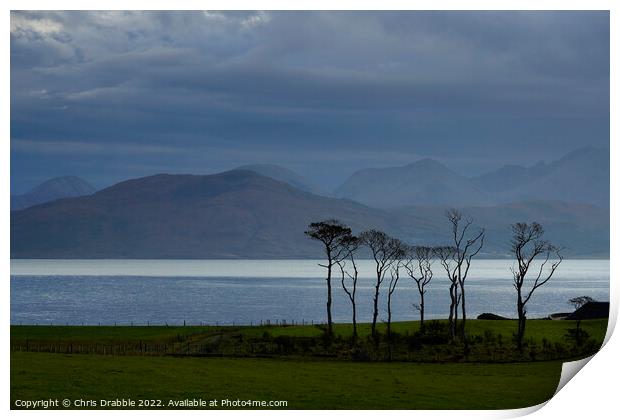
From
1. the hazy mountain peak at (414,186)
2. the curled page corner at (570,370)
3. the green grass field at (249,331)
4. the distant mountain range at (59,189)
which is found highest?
the hazy mountain peak at (414,186)

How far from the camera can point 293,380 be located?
22.0 metres

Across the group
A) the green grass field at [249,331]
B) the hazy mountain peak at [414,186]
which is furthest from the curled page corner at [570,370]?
the hazy mountain peak at [414,186]

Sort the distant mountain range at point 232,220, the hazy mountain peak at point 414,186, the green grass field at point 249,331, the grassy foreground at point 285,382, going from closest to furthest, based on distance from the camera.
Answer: the grassy foreground at point 285,382 < the green grass field at point 249,331 < the distant mountain range at point 232,220 < the hazy mountain peak at point 414,186

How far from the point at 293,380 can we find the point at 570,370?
21.5ft

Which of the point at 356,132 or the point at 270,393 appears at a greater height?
the point at 356,132

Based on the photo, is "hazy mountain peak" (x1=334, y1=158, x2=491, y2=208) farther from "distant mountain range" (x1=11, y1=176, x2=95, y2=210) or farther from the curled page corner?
the curled page corner

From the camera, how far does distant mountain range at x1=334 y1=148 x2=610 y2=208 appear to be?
2953cm

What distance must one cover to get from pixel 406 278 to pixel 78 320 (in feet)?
196

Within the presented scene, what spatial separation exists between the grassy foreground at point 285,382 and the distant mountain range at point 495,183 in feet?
19.5

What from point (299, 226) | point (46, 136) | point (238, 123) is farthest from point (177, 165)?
point (299, 226)

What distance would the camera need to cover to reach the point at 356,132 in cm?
3189

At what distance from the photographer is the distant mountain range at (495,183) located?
96.9 feet

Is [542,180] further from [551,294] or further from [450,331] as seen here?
[551,294]

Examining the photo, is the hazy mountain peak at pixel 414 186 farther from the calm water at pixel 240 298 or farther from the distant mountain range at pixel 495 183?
the calm water at pixel 240 298
